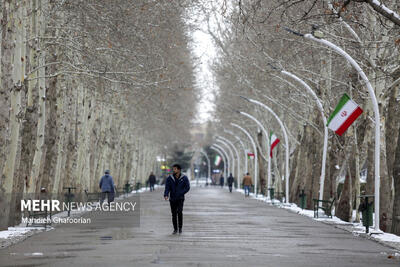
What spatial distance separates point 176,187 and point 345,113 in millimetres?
7337

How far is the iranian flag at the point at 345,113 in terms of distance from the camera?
26.2m

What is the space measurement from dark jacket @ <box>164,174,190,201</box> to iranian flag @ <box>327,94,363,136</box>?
274 inches

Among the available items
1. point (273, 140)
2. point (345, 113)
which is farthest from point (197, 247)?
point (273, 140)

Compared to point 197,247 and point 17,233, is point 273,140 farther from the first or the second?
point 197,247

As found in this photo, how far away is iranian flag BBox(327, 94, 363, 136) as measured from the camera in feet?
85.9

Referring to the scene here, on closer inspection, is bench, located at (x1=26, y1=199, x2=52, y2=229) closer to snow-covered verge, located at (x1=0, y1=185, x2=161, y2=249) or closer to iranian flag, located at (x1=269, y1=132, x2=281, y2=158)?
snow-covered verge, located at (x1=0, y1=185, x2=161, y2=249)

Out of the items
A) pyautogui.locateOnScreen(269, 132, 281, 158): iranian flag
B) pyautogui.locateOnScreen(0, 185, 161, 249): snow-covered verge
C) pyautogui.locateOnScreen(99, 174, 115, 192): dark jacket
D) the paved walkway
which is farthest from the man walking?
pyautogui.locateOnScreen(269, 132, 281, 158): iranian flag

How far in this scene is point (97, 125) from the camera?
46469 millimetres

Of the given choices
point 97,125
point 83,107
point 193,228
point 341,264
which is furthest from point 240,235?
point 97,125

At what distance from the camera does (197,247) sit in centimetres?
1650

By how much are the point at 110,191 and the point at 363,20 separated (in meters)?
14.1

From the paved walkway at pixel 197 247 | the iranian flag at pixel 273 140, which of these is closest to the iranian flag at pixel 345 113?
the paved walkway at pixel 197 247

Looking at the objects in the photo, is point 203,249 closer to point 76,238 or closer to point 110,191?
point 76,238

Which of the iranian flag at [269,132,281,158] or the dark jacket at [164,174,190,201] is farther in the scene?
the iranian flag at [269,132,281,158]
